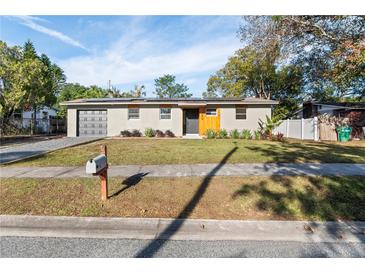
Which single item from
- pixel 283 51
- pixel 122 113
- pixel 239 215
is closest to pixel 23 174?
pixel 239 215

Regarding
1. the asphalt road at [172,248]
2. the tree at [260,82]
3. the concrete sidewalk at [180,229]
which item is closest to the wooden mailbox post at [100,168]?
the concrete sidewalk at [180,229]

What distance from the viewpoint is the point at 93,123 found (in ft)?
57.6

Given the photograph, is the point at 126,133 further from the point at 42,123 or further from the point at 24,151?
the point at 42,123

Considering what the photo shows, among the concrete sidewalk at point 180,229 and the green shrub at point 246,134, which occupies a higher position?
the green shrub at point 246,134

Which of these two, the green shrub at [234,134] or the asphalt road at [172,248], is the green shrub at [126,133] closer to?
the green shrub at [234,134]

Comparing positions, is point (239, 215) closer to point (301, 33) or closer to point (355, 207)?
point (355, 207)

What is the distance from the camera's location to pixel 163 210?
3.86 m

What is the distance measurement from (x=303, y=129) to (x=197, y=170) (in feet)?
48.1

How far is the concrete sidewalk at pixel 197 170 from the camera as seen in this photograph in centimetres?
575

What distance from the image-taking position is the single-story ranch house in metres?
17.0

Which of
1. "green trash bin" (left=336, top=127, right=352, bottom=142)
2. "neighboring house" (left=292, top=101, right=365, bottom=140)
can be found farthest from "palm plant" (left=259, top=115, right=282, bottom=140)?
"neighboring house" (left=292, top=101, right=365, bottom=140)

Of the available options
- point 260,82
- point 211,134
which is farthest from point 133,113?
point 260,82

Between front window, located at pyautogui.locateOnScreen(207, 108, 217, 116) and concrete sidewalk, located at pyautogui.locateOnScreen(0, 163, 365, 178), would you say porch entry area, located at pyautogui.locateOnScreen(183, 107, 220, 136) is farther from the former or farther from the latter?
concrete sidewalk, located at pyautogui.locateOnScreen(0, 163, 365, 178)

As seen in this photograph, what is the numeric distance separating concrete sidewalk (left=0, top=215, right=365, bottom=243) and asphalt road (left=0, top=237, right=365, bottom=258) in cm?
12
